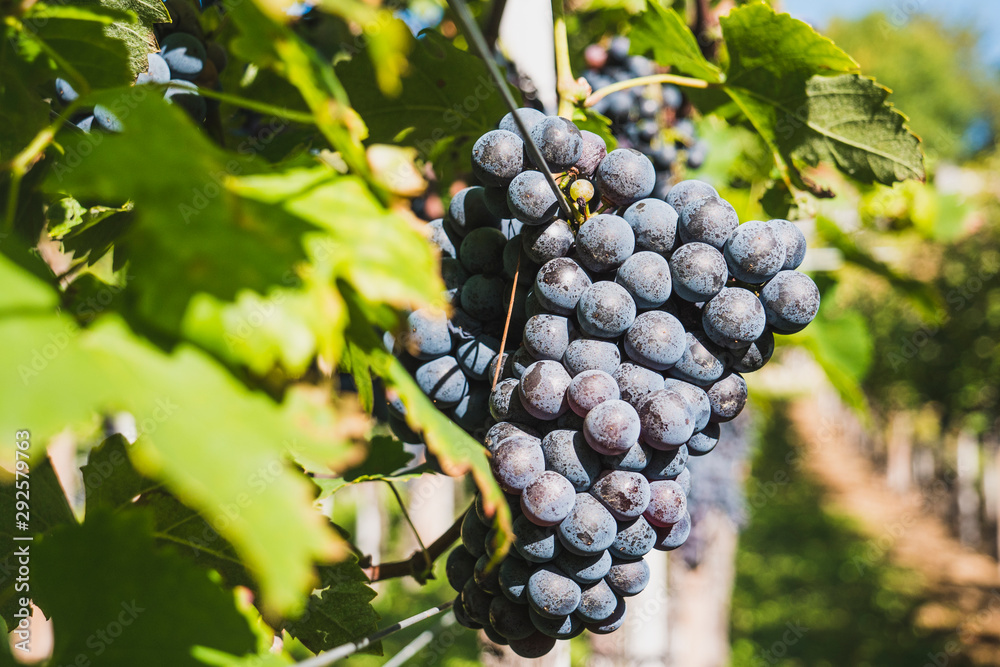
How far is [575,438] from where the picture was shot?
749 millimetres

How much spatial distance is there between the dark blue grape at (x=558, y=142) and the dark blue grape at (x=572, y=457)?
1.00 ft

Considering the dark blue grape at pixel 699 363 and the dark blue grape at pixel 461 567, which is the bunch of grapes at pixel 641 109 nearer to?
the dark blue grape at pixel 699 363

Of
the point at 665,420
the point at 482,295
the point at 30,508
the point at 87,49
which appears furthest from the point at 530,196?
the point at 30,508

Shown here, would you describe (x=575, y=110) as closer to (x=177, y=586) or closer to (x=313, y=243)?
(x=313, y=243)

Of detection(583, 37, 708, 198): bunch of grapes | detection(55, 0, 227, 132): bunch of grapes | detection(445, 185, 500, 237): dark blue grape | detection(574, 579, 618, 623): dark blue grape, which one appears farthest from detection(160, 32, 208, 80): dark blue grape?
detection(583, 37, 708, 198): bunch of grapes

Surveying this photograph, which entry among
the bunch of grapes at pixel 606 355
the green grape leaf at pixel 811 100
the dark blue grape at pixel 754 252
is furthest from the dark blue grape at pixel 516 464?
the green grape leaf at pixel 811 100

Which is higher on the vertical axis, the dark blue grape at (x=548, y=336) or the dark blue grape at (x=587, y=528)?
the dark blue grape at (x=548, y=336)

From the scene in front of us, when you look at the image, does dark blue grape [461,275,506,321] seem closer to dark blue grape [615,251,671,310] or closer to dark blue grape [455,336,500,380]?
dark blue grape [455,336,500,380]

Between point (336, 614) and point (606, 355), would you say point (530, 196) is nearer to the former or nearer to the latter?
point (606, 355)

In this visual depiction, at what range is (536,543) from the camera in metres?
0.74

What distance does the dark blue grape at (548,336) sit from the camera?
29.5 inches

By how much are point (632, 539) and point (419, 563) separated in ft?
1.12

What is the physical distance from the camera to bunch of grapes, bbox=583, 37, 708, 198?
1639mm

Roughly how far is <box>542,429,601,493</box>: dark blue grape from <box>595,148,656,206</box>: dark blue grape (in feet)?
0.91
